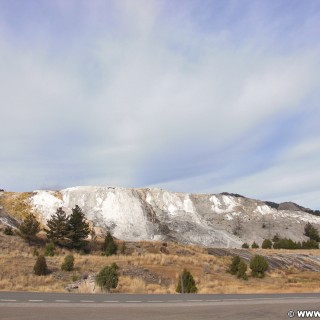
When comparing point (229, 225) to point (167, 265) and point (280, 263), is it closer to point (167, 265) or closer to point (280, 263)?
point (280, 263)

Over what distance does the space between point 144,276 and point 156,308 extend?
62.2 feet

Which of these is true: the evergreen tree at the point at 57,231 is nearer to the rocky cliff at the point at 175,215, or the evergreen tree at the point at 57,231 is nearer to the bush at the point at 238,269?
the rocky cliff at the point at 175,215

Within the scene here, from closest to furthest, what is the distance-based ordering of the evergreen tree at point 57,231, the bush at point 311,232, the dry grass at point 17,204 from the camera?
the evergreen tree at point 57,231
the dry grass at point 17,204
the bush at point 311,232

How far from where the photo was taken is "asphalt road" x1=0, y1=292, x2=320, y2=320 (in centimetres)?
1065

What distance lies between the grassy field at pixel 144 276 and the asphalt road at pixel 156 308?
9080 millimetres

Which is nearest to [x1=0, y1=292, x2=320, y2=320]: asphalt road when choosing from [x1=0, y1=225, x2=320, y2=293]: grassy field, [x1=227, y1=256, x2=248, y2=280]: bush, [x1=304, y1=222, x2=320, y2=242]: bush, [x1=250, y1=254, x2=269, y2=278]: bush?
[x1=0, y1=225, x2=320, y2=293]: grassy field

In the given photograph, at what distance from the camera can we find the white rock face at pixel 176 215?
7388cm

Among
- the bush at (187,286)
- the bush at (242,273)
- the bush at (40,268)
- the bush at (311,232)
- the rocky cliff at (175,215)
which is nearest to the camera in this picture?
the bush at (187,286)

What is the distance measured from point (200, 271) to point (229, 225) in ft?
164

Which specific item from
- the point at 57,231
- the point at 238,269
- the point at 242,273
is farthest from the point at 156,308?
the point at 57,231

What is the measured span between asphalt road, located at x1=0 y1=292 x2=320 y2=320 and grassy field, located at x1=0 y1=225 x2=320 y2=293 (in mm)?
9080

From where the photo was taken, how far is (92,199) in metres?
82.3

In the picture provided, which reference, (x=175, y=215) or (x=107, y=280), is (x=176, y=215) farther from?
(x=107, y=280)

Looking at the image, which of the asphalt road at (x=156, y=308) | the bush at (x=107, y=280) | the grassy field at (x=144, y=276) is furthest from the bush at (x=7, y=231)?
the asphalt road at (x=156, y=308)
